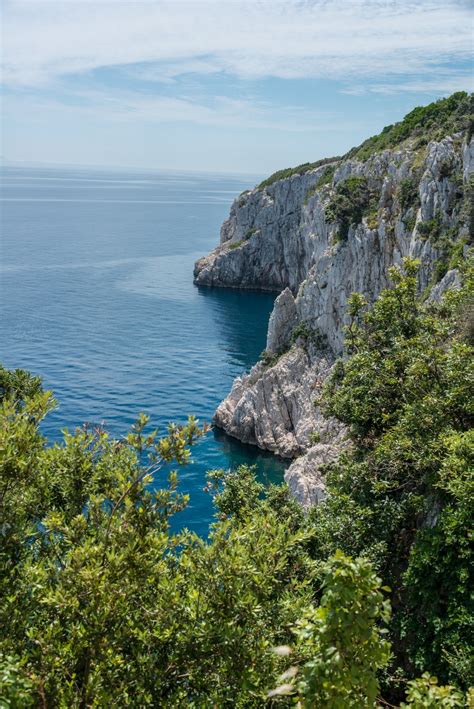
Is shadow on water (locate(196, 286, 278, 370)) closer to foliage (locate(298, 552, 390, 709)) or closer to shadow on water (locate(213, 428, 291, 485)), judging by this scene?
shadow on water (locate(213, 428, 291, 485))

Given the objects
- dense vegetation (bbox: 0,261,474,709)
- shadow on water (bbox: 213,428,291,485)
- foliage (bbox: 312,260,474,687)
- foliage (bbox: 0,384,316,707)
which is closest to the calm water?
shadow on water (bbox: 213,428,291,485)

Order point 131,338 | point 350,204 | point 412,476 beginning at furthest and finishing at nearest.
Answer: point 131,338
point 350,204
point 412,476

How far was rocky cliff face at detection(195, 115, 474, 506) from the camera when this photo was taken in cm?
4312

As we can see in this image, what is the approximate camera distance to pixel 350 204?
190 ft

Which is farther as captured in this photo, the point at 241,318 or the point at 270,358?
the point at 241,318

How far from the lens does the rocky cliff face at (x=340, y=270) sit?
43.1 metres

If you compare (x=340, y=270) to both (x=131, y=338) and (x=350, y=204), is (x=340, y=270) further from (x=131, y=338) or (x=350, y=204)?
(x=131, y=338)

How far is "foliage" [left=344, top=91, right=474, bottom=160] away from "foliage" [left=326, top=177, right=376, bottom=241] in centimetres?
740

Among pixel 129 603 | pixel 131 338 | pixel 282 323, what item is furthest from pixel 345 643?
pixel 131 338

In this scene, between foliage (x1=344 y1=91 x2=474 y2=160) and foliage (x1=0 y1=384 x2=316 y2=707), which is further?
foliage (x1=344 y1=91 x2=474 y2=160)

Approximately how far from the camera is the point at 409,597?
54.6 feet

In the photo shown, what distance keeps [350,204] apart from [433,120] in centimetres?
1356

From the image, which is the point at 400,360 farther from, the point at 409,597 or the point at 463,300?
the point at 409,597

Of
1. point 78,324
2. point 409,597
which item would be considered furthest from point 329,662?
point 78,324
